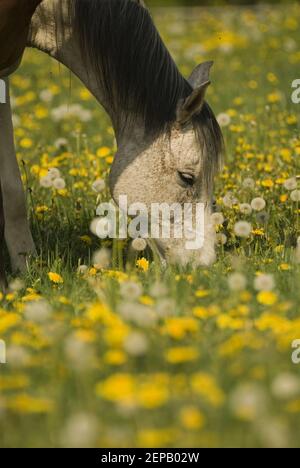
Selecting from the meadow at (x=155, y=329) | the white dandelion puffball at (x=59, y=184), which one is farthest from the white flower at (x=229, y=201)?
the white dandelion puffball at (x=59, y=184)

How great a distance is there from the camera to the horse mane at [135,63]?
14.5 ft

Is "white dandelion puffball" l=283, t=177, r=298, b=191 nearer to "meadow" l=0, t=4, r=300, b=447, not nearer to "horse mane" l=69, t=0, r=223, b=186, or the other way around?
"meadow" l=0, t=4, r=300, b=447

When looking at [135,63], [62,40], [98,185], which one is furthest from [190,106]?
[98,185]

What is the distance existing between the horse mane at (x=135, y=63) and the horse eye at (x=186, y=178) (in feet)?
0.43

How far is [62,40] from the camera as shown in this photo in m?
4.64

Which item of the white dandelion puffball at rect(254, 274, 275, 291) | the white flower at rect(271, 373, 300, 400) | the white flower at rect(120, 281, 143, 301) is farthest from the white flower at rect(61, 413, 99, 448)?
the white dandelion puffball at rect(254, 274, 275, 291)

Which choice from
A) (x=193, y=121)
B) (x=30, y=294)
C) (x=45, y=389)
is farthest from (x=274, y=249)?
(x=45, y=389)

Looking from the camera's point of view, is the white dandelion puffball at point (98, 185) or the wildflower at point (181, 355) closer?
the wildflower at point (181, 355)

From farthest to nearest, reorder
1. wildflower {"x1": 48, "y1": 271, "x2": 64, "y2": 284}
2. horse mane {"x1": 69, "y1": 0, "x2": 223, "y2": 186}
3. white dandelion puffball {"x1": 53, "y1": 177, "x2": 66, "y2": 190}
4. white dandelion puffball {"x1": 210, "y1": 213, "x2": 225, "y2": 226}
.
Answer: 1. white dandelion puffball {"x1": 53, "y1": 177, "x2": 66, "y2": 190}
2. white dandelion puffball {"x1": 210, "y1": 213, "x2": 225, "y2": 226}
3. horse mane {"x1": 69, "y1": 0, "x2": 223, "y2": 186}
4. wildflower {"x1": 48, "y1": 271, "x2": 64, "y2": 284}

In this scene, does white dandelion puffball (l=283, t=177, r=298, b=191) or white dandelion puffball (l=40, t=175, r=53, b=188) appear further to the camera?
white dandelion puffball (l=40, t=175, r=53, b=188)

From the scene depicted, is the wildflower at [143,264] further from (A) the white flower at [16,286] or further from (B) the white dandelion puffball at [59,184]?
(B) the white dandelion puffball at [59,184]

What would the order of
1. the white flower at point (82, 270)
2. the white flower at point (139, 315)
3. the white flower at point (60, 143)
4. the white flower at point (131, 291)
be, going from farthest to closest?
the white flower at point (60, 143) → the white flower at point (82, 270) → the white flower at point (131, 291) → the white flower at point (139, 315)

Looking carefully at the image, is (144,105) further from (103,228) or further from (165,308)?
(165,308)

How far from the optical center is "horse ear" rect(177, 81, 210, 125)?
14.1 ft
